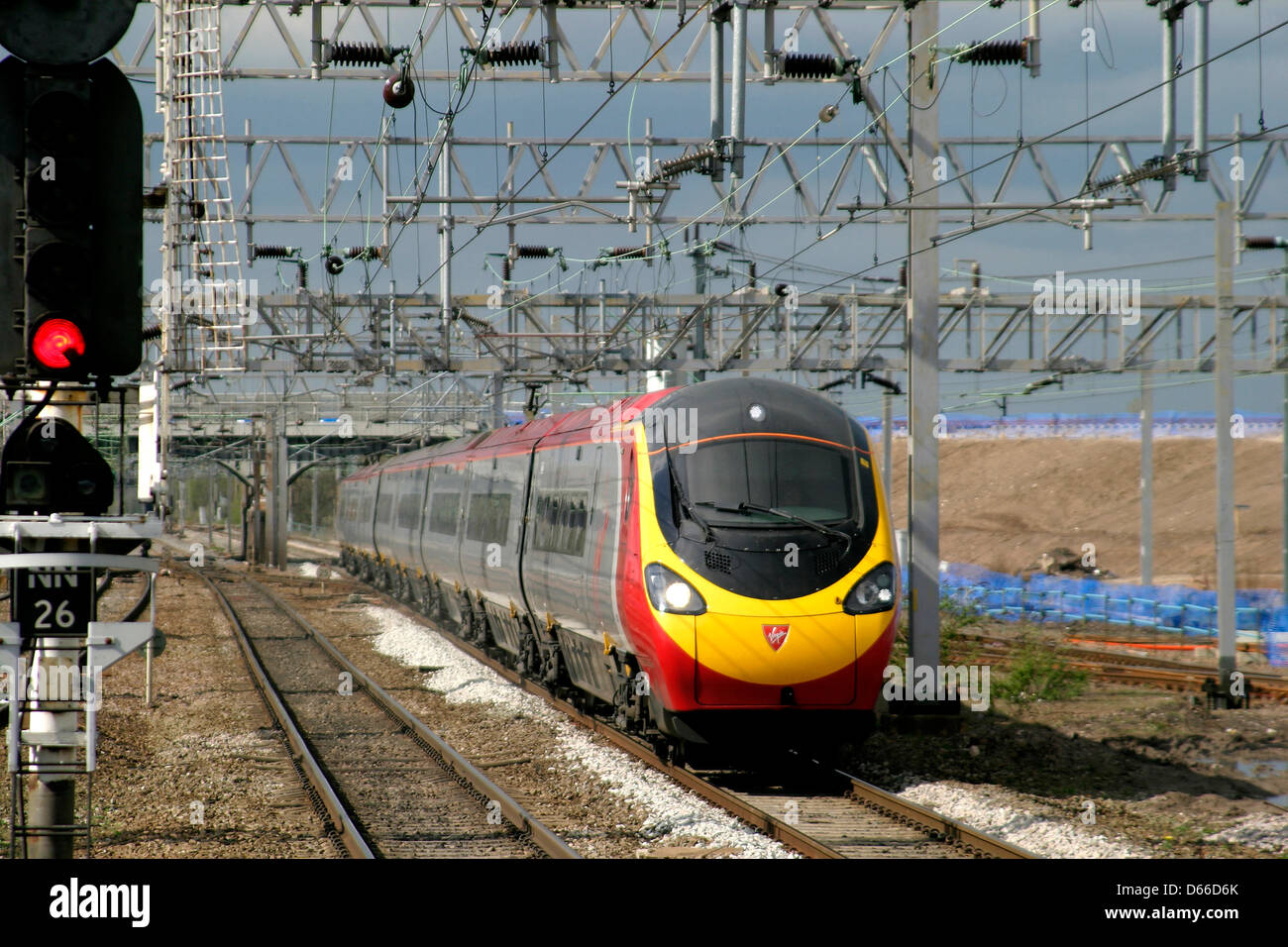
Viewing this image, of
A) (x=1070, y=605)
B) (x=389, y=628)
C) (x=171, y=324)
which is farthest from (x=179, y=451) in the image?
(x=171, y=324)

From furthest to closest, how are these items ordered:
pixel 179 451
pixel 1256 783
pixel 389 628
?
1. pixel 179 451
2. pixel 389 628
3. pixel 1256 783

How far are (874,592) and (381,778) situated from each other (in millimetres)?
4648

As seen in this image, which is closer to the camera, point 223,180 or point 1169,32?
point 1169,32

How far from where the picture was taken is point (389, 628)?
89.6 feet

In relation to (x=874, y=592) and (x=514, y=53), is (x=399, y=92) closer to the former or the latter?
(x=514, y=53)

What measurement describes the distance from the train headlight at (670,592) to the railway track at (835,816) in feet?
4.72

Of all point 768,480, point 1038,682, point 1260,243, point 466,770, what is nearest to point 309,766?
point 466,770

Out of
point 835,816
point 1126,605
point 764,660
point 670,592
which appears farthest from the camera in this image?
point 1126,605

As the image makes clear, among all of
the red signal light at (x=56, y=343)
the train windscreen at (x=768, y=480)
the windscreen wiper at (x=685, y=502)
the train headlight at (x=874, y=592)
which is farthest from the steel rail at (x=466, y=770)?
the red signal light at (x=56, y=343)

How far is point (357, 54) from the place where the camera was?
15.8 metres

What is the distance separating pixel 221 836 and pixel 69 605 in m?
5.51

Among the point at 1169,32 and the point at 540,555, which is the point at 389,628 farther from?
the point at 1169,32

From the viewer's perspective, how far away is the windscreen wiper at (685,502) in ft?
35.3

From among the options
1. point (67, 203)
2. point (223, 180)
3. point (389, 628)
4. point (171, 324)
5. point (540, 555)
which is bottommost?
point (389, 628)
